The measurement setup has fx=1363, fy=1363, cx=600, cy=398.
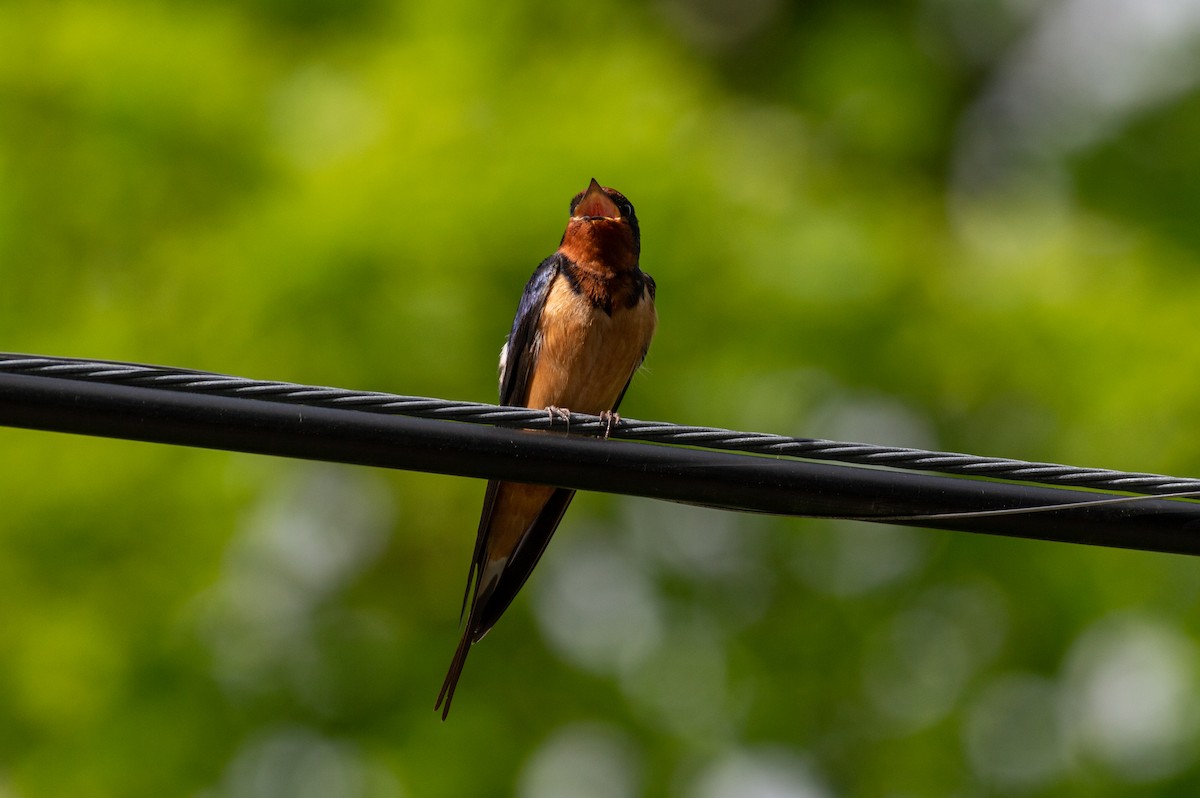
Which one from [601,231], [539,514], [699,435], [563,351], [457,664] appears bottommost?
[457,664]

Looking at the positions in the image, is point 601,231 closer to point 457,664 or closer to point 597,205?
point 597,205

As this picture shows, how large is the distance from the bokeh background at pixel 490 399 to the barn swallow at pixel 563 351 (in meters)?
0.93

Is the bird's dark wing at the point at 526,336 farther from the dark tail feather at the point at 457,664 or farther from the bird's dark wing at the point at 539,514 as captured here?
the dark tail feather at the point at 457,664

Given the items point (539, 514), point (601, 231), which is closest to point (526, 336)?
point (601, 231)

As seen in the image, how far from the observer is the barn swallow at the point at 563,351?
5996mm

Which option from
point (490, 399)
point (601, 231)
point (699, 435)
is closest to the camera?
point (699, 435)

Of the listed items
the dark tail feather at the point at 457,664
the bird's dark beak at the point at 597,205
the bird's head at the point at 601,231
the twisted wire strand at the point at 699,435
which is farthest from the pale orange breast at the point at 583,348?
the twisted wire strand at the point at 699,435

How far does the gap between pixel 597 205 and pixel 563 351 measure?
0.81 meters

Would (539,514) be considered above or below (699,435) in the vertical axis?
above

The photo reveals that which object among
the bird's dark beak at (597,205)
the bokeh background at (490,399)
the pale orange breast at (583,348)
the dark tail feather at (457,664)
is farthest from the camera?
the bokeh background at (490,399)

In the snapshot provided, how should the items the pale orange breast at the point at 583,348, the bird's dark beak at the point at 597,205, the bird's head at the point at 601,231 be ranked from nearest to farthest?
the pale orange breast at the point at 583,348
the bird's head at the point at 601,231
the bird's dark beak at the point at 597,205

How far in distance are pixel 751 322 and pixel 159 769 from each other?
13.8ft

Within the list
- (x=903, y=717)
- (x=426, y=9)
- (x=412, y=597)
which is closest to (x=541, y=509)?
(x=412, y=597)

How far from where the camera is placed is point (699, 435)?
11.6ft
